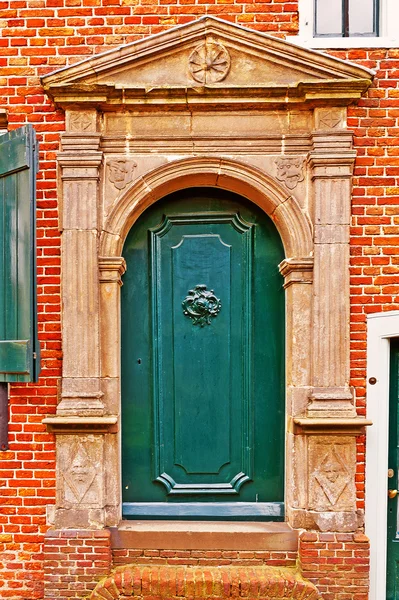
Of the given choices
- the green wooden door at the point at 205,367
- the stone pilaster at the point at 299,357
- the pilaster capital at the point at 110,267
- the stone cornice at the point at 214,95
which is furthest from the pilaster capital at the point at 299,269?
the pilaster capital at the point at 110,267

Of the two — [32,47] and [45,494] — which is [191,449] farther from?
[32,47]

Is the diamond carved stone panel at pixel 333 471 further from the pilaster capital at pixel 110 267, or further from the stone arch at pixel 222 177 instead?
the pilaster capital at pixel 110 267

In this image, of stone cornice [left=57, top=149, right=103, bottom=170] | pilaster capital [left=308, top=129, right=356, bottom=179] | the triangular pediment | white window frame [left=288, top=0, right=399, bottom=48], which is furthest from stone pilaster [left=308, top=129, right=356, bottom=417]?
stone cornice [left=57, top=149, right=103, bottom=170]

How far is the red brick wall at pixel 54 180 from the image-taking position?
13.9ft

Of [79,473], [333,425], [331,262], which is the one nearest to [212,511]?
[79,473]

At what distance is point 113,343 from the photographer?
4285mm

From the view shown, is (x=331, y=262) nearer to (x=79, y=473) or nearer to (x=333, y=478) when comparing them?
(x=333, y=478)

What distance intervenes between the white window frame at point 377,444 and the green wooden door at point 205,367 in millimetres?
722

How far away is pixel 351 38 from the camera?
4230 mm

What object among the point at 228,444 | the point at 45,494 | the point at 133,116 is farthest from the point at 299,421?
the point at 133,116

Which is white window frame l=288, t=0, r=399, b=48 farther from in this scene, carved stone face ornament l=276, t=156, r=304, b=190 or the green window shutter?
the green window shutter

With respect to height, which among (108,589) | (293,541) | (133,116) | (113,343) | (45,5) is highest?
(45,5)

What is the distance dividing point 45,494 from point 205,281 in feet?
7.27

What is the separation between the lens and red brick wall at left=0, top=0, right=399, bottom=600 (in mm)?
4223
